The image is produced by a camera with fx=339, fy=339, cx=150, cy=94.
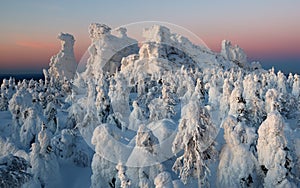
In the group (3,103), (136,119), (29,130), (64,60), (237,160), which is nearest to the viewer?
(237,160)

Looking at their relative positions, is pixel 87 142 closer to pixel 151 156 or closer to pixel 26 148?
pixel 26 148

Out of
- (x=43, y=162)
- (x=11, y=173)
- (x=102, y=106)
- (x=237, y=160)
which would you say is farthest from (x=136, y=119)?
(x=11, y=173)

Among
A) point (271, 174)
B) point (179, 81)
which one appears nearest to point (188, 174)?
point (271, 174)

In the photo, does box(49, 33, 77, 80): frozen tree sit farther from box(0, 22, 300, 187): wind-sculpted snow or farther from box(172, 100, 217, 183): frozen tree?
box(172, 100, 217, 183): frozen tree

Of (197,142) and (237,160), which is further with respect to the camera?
(237,160)

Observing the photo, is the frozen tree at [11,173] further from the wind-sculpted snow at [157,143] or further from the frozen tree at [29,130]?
the frozen tree at [29,130]

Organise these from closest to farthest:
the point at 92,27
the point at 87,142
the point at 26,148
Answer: the point at 87,142 < the point at 26,148 < the point at 92,27

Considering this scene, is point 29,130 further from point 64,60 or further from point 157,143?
point 64,60

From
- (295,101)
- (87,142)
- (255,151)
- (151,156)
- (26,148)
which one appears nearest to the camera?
(151,156)
